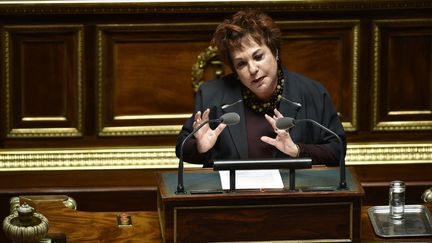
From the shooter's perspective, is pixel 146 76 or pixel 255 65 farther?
pixel 146 76

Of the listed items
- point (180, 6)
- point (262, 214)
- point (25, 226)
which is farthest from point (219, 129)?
point (180, 6)

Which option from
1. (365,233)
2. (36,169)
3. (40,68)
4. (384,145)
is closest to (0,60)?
(40,68)

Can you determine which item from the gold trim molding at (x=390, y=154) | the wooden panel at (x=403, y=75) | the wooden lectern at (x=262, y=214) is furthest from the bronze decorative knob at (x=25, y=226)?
the wooden panel at (x=403, y=75)

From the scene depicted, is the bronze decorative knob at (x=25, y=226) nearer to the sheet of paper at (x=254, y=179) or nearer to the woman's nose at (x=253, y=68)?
the sheet of paper at (x=254, y=179)

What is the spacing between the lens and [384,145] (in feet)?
21.0

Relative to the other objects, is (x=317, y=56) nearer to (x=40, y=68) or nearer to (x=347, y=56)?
(x=347, y=56)

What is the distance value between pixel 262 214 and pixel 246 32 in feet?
2.93

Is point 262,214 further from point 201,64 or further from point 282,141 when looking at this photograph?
point 201,64

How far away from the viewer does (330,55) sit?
6.36 m

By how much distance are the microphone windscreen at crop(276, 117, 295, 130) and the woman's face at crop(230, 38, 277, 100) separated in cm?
48

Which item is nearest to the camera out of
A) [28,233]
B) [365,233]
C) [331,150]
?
[28,233]

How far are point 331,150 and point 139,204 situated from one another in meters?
1.90

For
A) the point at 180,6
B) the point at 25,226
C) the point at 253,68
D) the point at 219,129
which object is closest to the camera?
the point at 25,226

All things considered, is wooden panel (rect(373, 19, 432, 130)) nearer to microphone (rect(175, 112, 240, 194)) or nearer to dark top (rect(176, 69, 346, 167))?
dark top (rect(176, 69, 346, 167))
